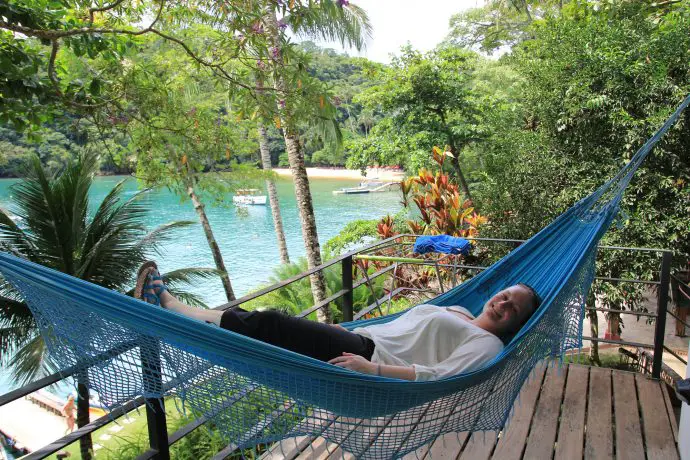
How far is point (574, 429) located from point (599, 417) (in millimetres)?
162

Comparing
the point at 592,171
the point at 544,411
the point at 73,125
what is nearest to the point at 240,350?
the point at 544,411

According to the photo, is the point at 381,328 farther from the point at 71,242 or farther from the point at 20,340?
the point at 20,340

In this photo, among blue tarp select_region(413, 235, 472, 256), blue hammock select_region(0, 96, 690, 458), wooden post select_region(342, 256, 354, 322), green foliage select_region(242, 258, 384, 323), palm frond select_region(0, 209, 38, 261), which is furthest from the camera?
green foliage select_region(242, 258, 384, 323)

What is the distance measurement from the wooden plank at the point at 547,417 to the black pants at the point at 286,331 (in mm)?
799

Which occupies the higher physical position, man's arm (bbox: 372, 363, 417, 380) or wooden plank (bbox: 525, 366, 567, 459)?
man's arm (bbox: 372, 363, 417, 380)

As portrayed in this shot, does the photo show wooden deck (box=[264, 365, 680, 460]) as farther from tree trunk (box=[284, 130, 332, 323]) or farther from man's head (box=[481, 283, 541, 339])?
tree trunk (box=[284, 130, 332, 323])

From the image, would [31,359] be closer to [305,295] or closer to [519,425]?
[305,295]

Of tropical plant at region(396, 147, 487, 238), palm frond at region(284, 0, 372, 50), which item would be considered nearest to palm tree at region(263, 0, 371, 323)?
palm frond at region(284, 0, 372, 50)

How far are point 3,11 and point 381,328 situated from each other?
1.83m

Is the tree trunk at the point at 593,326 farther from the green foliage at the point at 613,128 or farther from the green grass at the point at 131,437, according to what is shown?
the green grass at the point at 131,437

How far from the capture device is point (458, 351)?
4.91 ft

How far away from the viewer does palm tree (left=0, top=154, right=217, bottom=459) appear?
4.83 m

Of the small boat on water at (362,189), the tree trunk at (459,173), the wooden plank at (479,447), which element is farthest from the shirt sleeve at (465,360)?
the small boat on water at (362,189)

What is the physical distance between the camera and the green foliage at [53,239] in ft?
15.9
